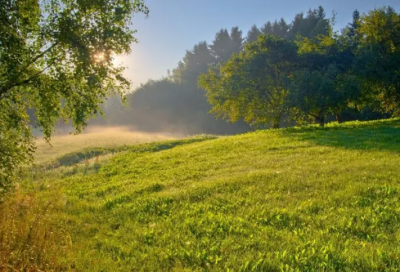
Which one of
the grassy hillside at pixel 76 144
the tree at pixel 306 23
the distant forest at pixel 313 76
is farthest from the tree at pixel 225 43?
the distant forest at pixel 313 76

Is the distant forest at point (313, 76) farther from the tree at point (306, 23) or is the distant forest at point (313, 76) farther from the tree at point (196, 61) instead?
the tree at point (196, 61)

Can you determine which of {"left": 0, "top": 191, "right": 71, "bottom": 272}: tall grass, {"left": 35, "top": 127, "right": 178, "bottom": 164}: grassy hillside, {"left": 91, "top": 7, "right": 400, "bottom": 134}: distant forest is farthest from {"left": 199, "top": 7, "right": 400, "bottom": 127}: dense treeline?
{"left": 0, "top": 191, "right": 71, "bottom": 272}: tall grass

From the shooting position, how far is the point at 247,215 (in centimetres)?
755

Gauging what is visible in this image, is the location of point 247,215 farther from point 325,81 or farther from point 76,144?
point 76,144

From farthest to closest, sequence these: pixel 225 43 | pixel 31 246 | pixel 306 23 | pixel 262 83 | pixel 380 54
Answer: pixel 225 43 < pixel 306 23 < pixel 262 83 < pixel 380 54 < pixel 31 246

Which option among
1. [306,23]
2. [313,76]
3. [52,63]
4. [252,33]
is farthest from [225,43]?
[52,63]

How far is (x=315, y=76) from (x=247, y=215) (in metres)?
20.0

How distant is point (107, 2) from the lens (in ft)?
31.1

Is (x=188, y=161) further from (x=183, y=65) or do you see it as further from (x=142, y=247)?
(x=183, y=65)

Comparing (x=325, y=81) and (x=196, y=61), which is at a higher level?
(x=196, y=61)

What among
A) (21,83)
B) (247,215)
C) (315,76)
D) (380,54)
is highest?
(380,54)

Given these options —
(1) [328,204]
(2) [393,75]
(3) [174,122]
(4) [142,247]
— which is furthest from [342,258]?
(3) [174,122]

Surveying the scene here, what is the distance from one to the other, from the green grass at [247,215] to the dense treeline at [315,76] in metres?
10.9

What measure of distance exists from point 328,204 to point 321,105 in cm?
1814
